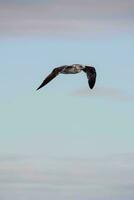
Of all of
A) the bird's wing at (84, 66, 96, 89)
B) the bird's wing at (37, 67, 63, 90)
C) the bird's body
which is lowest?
the bird's body

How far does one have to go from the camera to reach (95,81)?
51.9 m

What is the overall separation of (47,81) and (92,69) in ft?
20.1

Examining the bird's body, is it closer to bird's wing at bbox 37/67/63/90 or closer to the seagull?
the seagull

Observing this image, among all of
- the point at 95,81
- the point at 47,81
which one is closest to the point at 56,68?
the point at 47,81

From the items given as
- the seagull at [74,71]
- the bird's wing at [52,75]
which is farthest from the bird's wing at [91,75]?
the bird's wing at [52,75]

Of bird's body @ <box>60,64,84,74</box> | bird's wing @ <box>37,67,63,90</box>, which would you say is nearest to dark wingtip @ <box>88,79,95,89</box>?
bird's wing @ <box>37,67,63,90</box>

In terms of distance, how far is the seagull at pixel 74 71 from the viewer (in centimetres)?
4447

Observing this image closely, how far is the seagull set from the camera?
44.5 m

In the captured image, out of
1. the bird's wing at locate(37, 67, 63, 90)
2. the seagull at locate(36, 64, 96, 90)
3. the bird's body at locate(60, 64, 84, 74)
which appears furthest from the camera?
the bird's wing at locate(37, 67, 63, 90)

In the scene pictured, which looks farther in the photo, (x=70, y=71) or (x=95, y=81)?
(x=95, y=81)

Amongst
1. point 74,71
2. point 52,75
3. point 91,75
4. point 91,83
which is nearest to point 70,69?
point 74,71

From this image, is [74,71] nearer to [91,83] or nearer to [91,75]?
[91,83]

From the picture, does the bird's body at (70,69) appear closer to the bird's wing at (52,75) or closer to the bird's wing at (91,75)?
the bird's wing at (52,75)

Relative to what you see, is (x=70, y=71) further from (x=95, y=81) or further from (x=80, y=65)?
(x=95, y=81)
